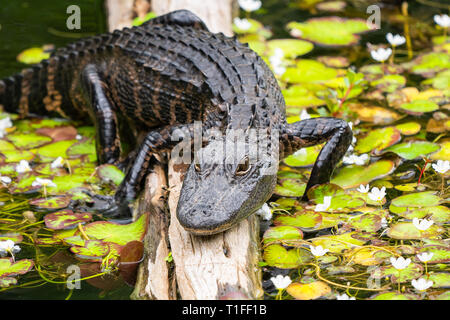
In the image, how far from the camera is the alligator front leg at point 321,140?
4301 millimetres

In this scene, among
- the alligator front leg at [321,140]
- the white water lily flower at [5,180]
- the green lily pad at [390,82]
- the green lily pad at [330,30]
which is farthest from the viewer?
the green lily pad at [330,30]

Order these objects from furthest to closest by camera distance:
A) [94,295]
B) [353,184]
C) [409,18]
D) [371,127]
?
[409,18] → [371,127] → [353,184] → [94,295]

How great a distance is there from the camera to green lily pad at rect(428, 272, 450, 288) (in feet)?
11.2

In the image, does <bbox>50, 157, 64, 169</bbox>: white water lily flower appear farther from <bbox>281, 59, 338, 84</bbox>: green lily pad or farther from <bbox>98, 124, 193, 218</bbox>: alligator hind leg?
<bbox>281, 59, 338, 84</bbox>: green lily pad

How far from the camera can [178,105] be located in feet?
15.6

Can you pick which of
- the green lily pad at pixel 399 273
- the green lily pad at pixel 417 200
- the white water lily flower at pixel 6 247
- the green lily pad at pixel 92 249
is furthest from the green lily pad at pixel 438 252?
the white water lily flower at pixel 6 247

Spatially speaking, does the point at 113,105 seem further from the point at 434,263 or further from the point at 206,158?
the point at 434,263

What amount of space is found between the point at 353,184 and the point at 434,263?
3.38 feet

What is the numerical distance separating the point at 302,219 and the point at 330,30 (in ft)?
11.4

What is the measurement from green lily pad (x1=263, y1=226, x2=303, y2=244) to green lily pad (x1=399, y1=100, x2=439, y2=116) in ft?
6.83

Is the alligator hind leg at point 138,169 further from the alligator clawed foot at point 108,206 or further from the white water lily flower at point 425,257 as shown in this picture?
the white water lily flower at point 425,257

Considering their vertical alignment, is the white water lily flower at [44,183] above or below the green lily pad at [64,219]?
above

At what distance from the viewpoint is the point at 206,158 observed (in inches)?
145

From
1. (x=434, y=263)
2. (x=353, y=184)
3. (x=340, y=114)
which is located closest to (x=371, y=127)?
(x=340, y=114)
